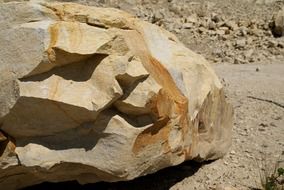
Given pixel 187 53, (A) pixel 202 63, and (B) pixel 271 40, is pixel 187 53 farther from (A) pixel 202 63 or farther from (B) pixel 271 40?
(B) pixel 271 40

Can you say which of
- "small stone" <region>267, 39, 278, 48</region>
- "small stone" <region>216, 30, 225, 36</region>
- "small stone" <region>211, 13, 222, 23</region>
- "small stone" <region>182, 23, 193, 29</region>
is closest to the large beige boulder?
"small stone" <region>267, 39, 278, 48</region>

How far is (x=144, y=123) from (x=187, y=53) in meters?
0.90

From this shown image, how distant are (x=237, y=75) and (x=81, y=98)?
14.9ft

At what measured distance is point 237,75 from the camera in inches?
300

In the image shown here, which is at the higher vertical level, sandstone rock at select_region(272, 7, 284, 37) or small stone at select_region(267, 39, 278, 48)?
sandstone rock at select_region(272, 7, 284, 37)

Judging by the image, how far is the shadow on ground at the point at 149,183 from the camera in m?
4.29

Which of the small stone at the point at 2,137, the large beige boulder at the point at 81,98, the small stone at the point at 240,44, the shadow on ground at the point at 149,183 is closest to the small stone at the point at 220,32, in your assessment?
the small stone at the point at 240,44

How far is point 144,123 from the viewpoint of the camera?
3570 mm

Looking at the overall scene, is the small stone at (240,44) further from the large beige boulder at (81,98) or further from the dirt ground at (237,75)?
the large beige boulder at (81,98)

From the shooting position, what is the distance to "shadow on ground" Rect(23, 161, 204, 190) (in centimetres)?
429

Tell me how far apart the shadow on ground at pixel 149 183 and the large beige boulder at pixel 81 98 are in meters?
0.53

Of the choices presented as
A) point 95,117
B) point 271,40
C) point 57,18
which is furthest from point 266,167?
point 271,40

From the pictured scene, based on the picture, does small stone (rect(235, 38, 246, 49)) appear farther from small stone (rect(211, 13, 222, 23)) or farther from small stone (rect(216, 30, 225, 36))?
small stone (rect(211, 13, 222, 23))

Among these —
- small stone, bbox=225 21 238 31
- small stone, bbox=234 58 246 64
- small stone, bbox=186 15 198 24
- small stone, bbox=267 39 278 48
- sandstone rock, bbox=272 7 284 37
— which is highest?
sandstone rock, bbox=272 7 284 37
